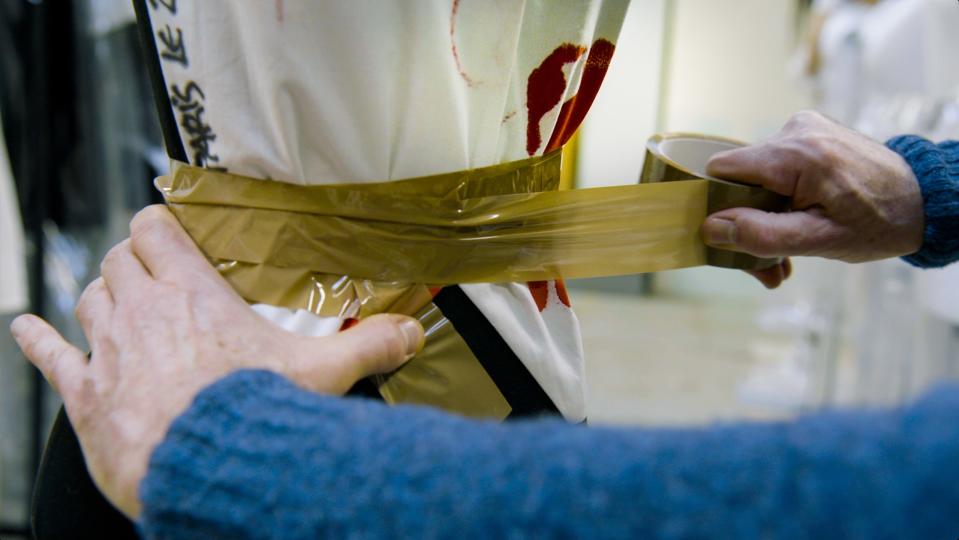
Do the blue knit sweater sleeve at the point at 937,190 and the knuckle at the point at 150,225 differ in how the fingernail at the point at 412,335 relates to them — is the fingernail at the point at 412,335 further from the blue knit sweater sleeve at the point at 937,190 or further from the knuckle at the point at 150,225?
the blue knit sweater sleeve at the point at 937,190

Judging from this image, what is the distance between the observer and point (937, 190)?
0.56m

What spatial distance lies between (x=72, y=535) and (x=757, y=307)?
9.09 feet

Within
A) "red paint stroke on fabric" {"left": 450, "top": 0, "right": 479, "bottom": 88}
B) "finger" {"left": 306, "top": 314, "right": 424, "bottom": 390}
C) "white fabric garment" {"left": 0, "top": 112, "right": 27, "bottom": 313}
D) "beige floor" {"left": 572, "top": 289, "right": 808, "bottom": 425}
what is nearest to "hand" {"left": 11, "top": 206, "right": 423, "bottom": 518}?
"finger" {"left": 306, "top": 314, "right": 424, "bottom": 390}

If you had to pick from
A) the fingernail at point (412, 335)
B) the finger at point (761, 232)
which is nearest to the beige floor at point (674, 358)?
the finger at point (761, 232)

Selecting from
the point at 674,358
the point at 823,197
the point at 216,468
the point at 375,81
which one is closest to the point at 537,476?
the point at 216,468

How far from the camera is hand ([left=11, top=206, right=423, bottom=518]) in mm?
355

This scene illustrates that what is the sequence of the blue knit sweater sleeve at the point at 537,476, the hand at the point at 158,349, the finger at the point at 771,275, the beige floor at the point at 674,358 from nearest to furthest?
1. the blue knit sweater sleeve at the point at 537,476
2. the hand at the point at 158,349
3. the finger at the point at 771,275
4. the beige floor at the point at 674,358

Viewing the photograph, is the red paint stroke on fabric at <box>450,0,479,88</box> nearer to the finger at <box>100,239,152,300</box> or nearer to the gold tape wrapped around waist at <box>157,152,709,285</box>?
the gold tape wrapped around waist at <box>157,152,709,285</box>

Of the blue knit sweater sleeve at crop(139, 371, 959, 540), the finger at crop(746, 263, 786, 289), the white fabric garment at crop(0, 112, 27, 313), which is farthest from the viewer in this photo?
the white fabric garment at crop(0, 112, 27, 313)

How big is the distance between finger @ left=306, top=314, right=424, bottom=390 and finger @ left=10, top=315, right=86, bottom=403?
13 cm

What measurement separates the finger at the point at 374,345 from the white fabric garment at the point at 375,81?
0.13ft

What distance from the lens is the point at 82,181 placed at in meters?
1.27

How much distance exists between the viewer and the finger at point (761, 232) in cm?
49

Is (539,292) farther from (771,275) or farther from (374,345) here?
(771,275)
